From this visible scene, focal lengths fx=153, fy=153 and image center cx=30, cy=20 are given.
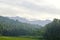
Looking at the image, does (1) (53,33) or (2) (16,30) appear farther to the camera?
(2) (16,30)

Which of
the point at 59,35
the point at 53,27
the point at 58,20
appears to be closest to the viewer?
the point at 59,35

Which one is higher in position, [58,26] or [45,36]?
[58,26]

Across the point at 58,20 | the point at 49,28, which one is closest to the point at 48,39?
the point at 49,28

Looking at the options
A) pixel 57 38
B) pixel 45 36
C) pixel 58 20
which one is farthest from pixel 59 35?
pixel 58 20

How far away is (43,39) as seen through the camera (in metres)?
22.1

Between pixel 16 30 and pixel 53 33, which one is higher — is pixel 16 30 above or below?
above

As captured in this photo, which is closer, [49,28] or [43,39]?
[43,39]

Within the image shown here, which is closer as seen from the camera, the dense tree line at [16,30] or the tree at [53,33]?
the tree at [53,33]

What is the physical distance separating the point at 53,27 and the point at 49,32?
114cm

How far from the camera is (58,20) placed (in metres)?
26.1

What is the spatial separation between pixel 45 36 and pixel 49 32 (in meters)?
0.87

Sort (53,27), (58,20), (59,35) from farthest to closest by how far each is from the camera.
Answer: (58,20), (53,27), (59,35)

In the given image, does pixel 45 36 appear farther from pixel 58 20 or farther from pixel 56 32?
pixel 58 20

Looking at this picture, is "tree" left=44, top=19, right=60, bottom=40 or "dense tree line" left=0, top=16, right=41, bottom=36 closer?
"tree" left=44, top=19, right=60, bottom=40
